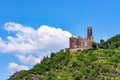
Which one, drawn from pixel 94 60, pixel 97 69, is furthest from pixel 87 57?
pixel 97 69

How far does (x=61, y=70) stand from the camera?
7446 inches

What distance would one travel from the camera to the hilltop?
176 m

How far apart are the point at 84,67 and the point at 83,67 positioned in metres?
0.30

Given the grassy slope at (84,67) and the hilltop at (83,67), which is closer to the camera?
the grassy slope at (84,67)

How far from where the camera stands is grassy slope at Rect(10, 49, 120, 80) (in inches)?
6905

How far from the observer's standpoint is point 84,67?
615 feet

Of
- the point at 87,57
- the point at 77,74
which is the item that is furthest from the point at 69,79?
the point at 87,57

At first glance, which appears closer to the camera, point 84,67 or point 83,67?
point 84,67

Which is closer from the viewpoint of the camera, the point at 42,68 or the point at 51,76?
the point at 51,76

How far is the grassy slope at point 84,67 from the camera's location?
175375 millimetres

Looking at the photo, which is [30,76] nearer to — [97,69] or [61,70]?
[61,70]

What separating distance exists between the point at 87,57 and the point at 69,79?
16865 millimetres

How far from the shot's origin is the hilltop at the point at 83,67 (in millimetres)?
175500

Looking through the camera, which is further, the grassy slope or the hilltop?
the hilltop
